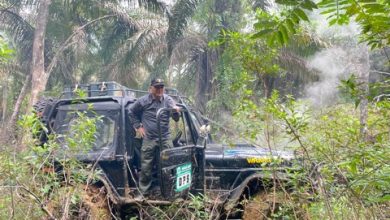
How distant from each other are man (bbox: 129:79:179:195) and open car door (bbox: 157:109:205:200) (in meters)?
0.17

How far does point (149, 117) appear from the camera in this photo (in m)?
5.81

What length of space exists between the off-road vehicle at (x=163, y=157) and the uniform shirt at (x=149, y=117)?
4.9 inches

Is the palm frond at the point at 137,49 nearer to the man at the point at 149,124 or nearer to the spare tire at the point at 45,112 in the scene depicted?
the spare tire at the point at 45,112

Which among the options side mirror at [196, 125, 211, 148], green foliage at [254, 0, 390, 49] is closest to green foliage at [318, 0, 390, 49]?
green foliage at [254, 0, 390, 49]

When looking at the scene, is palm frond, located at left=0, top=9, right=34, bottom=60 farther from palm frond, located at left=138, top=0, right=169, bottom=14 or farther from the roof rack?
the roof rack

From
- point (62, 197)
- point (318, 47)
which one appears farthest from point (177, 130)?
point (318, 47)

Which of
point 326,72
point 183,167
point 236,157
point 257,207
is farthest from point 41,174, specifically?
point 326,72

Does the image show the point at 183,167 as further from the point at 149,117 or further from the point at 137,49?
the point at 137,49

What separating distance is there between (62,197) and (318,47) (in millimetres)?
11068

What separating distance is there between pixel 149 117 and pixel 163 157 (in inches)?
27.4

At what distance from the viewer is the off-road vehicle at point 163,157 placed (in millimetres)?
5508

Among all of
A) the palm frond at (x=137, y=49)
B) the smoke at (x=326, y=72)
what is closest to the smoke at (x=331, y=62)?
the smoke at (x=326, y=72)

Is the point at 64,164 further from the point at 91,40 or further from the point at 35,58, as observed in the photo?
the point at 91,40

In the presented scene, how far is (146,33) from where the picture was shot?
1496 cm
